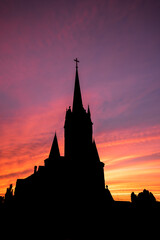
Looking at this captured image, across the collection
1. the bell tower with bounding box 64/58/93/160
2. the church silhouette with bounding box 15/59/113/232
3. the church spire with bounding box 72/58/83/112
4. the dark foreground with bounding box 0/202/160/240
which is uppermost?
the church spire with bounding box 72/58/83/112

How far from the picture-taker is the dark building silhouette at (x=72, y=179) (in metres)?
31.9

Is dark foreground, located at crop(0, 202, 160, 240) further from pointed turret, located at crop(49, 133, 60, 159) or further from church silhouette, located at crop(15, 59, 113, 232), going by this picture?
pointed turret, located at crop(49, 133, 60, 159)

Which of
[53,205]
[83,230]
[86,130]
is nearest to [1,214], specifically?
[53,205]

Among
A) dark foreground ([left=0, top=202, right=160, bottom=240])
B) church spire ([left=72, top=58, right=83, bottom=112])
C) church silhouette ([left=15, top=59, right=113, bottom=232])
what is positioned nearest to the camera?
dark foreground ([left=0, top=202, right=160, bottom=240])

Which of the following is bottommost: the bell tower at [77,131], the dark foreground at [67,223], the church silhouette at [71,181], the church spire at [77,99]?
the dark foreground at [67,223]

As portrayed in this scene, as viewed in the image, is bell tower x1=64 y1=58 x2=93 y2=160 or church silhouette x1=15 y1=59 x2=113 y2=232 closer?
church silhouette x1=15 y1=59 x2=113 y2=232

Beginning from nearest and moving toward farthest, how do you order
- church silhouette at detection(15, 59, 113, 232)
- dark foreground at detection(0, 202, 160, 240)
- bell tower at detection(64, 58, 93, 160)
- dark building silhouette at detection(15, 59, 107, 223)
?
dark foreground at detection(0, 202, 160, 240), church silhouette at detection(15, 59, 113, 232), dark building silhouette at detection(15, 59, 107, 223), bell tower at detection(64, 58, 93, 160)

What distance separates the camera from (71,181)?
34812 millimetres

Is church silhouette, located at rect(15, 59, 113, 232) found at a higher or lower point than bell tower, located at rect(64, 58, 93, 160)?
lower

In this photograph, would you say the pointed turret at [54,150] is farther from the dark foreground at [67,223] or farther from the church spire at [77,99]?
the dark foreground at [67,223]

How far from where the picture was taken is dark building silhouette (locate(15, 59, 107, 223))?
3189cm

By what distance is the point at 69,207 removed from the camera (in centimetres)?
3155

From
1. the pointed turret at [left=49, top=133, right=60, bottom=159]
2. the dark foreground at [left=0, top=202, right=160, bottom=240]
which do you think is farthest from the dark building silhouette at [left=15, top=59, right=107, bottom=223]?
the dark foreground at [left=0, top=202, right=160, bottom=240]

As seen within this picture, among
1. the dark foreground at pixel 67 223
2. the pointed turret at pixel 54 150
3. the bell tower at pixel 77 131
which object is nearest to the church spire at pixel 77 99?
the bell tower at pixel 77 131
